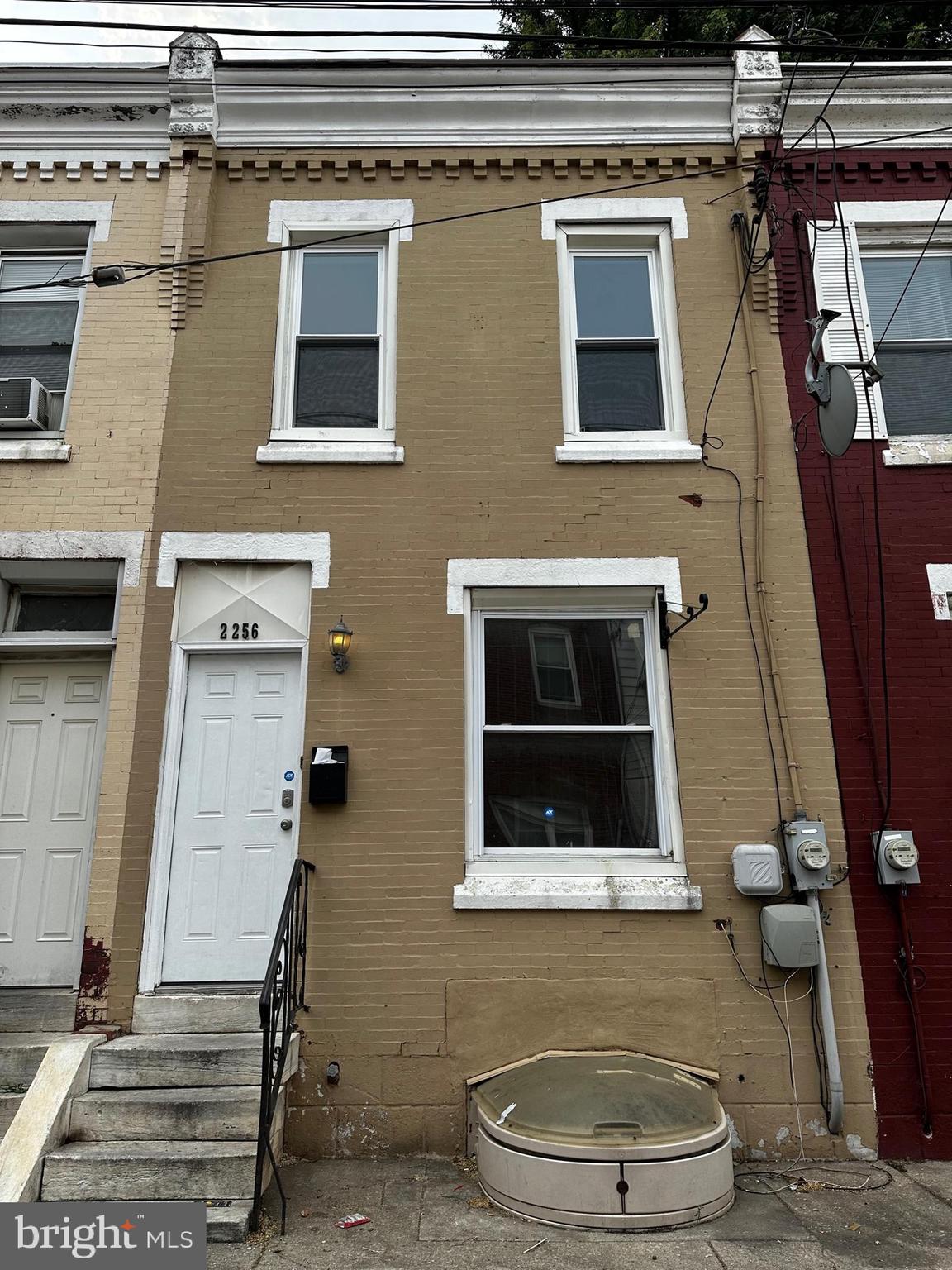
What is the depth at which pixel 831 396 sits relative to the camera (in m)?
5.65

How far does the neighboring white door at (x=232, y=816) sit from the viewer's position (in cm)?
568

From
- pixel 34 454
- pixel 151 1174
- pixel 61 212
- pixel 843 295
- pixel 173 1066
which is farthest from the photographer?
pixel 61 212

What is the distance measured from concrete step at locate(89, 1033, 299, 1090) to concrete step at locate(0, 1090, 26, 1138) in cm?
Result: 37

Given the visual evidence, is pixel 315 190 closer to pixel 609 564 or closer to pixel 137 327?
pixel 137 327

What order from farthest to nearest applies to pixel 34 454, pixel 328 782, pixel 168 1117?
pixel 34 454 < pixel 328 782 < pixel 168 1117

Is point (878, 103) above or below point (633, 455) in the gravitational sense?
above

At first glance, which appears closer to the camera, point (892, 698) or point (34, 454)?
point (892, 698)

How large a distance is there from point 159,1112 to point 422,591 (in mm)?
3468

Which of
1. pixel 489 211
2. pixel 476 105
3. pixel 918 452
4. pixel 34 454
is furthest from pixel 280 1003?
pixel 476 105

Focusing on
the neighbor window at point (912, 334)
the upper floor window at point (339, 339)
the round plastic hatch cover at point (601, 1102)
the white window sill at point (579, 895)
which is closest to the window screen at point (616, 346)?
the upper floor window at point (339, 339)

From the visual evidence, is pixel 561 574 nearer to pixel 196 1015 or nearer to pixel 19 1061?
pixel 196 1015

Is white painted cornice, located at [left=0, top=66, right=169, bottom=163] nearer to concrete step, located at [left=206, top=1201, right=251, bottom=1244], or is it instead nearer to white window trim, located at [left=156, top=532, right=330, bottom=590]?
white window trim, located at [left=156, top=532, right=330, bottom=590]


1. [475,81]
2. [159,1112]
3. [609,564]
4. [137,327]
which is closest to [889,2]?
[475,81]

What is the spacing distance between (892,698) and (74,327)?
679 cm
